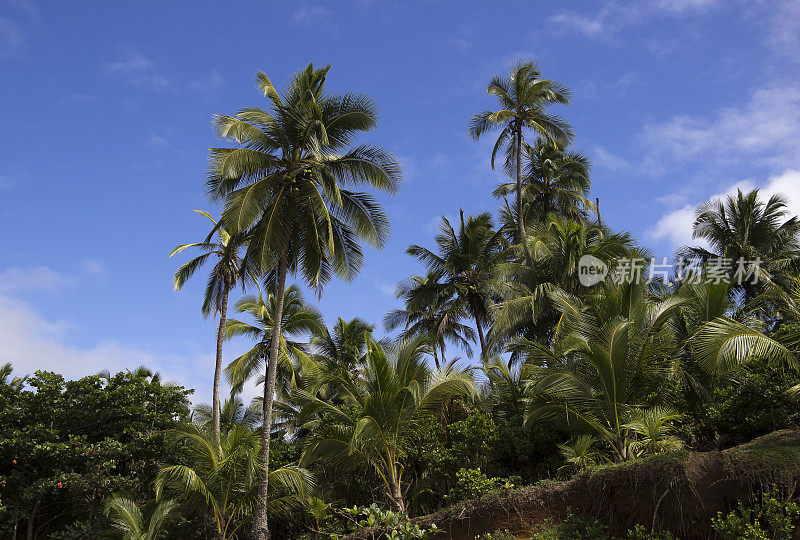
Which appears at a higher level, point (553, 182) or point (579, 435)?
point (553, 182)

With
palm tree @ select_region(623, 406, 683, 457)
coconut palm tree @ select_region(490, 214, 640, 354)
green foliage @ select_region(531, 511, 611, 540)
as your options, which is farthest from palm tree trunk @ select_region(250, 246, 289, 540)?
palm tree @ select_region(623, 406, 683, 457)

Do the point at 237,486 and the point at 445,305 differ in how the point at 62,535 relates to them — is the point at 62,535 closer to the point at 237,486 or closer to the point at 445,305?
the point at 237,486

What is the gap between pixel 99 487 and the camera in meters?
18.1

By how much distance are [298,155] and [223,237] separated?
7076 millimetres

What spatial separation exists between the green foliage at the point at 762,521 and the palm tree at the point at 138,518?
43.5ft

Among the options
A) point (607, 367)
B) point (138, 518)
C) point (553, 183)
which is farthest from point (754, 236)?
point (138, 518)

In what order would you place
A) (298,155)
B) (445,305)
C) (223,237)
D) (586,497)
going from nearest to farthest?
(586,497), (298,155), (223,237), (445,305)

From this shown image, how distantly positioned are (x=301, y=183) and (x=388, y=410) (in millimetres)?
7035

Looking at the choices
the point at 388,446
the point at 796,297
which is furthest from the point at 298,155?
the point at 796,297

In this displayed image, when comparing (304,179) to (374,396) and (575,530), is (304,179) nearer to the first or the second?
(374,396)

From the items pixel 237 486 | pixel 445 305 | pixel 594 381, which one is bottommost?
pixel 237 486

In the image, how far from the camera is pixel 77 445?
18.4m

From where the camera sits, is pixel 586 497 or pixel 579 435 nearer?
pixel 586 497

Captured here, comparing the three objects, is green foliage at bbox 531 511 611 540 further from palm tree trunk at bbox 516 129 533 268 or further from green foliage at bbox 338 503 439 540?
palm tree trunk at bbox 516 129 533 268
